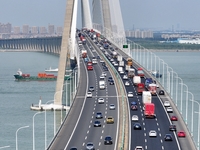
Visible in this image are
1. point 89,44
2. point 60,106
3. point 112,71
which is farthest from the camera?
point 89,44

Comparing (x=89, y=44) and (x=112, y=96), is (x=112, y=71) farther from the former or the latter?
(x=89, y=44)

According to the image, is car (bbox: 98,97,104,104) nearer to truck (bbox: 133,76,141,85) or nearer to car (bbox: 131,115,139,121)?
car (bbox: 131,115,139,121)

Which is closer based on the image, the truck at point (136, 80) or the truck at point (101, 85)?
the truck at point (101, 85)

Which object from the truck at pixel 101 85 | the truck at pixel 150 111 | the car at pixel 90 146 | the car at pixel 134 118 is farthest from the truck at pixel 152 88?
the car at pixel 90 146

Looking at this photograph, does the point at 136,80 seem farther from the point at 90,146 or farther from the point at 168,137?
the point at 90,146

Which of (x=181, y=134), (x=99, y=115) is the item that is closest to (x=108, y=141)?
(x=181, y=134)

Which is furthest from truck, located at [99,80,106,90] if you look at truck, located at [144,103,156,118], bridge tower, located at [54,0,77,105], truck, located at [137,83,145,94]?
truck, located at [144,103,156,118]

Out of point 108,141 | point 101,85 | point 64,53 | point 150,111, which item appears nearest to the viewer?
point 108,141

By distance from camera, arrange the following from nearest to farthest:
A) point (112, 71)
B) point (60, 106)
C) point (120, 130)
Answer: point (120, 130)
point (60, 106)
point (112, 71)

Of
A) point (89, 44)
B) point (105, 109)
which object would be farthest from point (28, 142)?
point (89, 44)

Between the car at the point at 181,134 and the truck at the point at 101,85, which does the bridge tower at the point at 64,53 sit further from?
the car at the point at 181,134

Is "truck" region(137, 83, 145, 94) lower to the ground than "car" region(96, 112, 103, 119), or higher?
higher
